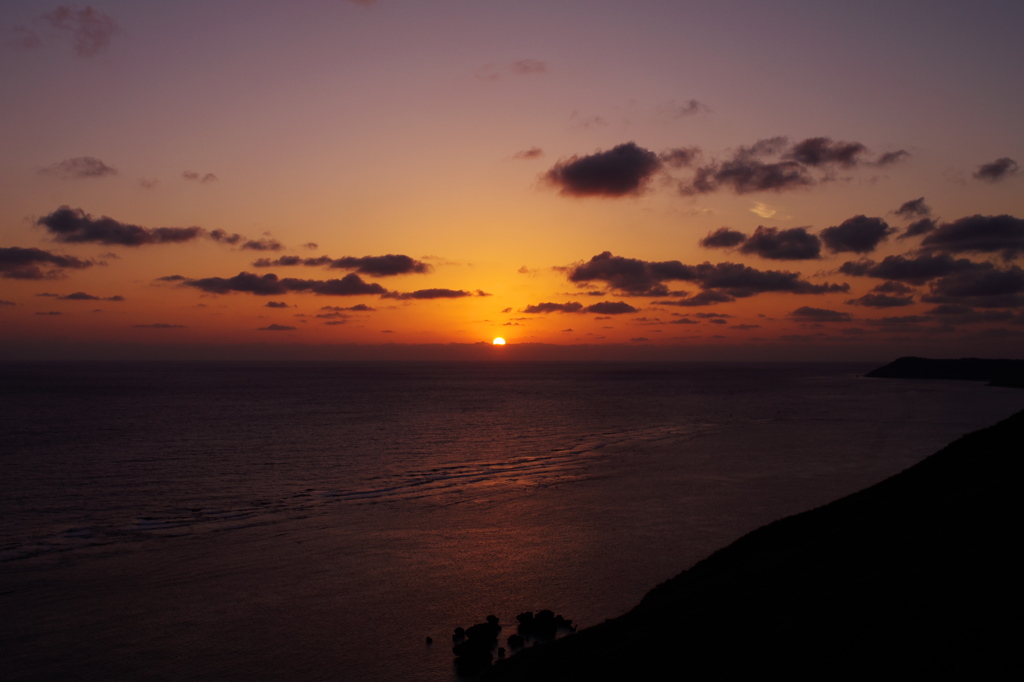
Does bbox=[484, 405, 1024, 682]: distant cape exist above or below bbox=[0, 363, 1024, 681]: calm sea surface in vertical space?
above

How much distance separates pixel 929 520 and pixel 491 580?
15.2m

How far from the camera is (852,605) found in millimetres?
14906

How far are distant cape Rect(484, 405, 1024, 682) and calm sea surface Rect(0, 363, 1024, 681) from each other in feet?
13.2

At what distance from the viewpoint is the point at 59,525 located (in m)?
33.6

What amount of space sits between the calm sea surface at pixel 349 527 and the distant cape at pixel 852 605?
4.02m

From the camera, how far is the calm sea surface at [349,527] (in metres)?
20.7

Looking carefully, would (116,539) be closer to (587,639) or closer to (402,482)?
(402,482)

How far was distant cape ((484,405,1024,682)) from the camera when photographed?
12.6m

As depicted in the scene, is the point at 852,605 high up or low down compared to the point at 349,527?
up

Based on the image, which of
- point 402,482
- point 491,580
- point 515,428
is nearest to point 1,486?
point 402,482

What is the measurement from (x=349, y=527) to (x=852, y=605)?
25151 mm

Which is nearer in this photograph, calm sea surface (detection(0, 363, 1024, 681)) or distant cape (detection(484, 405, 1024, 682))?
distant cape (detection(484, 405, 1024, 682))

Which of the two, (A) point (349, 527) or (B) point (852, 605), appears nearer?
(B) point (852, 605)

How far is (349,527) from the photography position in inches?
1339
